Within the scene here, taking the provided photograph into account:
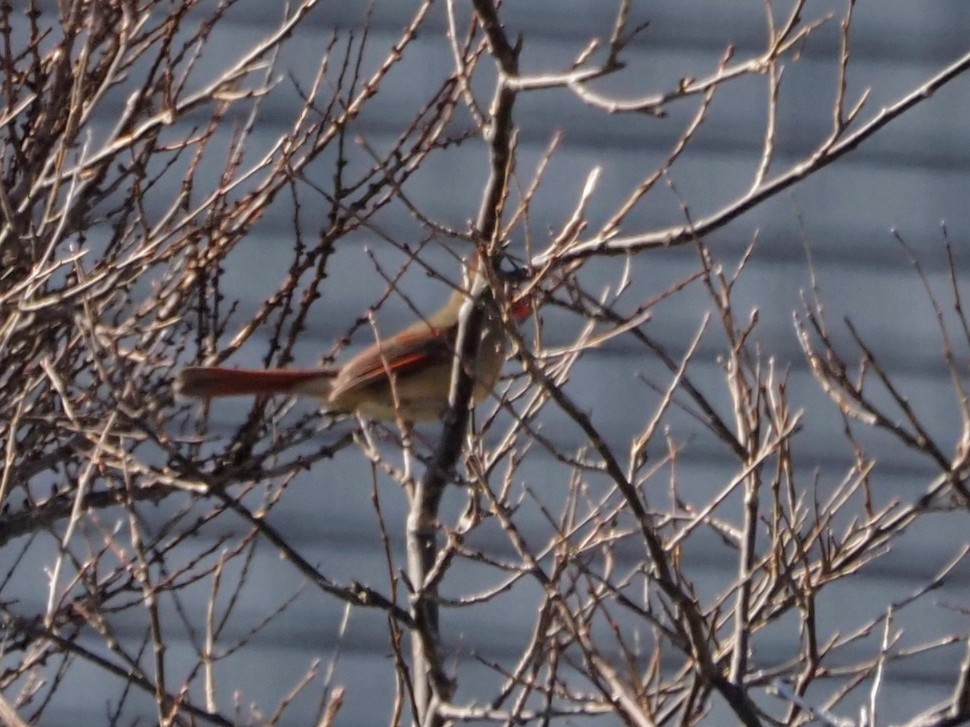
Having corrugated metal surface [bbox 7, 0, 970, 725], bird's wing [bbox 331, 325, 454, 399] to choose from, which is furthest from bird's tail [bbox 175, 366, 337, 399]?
corrugated metal surface [bbox 7, 0, 970, 725]

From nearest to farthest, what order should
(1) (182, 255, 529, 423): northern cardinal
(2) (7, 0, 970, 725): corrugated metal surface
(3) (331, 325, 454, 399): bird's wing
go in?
(1) (182, 255, 529, 423): northern cardinal
(3) (331, 325, 454, 399): bird's wing
(2) (7, 0, 970, 725): corrugated metal surface

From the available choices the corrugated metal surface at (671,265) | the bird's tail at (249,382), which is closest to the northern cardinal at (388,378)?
the bird's tail at (249,382)

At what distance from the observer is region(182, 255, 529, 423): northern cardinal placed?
12.3 ft

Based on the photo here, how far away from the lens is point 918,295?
5629mm

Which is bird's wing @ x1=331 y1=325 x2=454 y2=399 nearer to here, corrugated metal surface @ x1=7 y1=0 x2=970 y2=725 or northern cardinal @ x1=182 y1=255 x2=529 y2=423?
northern cardinal @ x1=182 y1=255 x2=529 y2=423

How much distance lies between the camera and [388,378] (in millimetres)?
3760

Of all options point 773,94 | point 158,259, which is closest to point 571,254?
point 773,94

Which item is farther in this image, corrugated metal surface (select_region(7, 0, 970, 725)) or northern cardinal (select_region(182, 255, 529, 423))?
corrugated metal surface (select_region(7, 0, 970, 725))

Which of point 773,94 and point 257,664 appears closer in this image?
point 773,94

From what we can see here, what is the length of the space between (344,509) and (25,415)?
8.33ft

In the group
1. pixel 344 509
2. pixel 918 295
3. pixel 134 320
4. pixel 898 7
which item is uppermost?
pixel 898 7

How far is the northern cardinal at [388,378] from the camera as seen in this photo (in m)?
3.74

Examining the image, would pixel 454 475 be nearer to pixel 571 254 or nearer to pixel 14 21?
pixel 571 254

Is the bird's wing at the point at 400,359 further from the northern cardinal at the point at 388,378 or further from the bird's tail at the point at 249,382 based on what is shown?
the bird's tail at the point at 249,382
